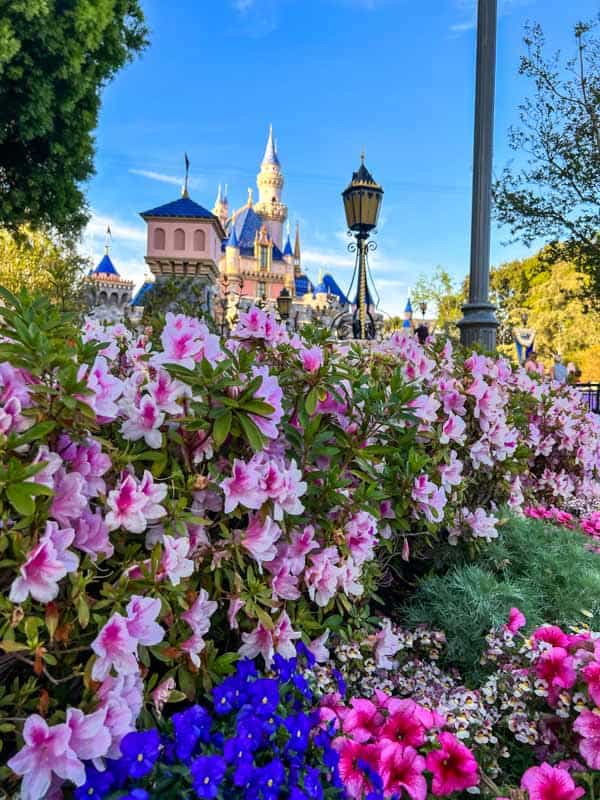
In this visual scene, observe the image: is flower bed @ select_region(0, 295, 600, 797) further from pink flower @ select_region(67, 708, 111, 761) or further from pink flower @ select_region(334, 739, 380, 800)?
pink flower @ select_region(334, 739, 380, 800)

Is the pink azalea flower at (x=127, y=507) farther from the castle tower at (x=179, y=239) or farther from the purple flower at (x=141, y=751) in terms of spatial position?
the castle tower at (x=179, y=239)

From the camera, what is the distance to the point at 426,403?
2.45m

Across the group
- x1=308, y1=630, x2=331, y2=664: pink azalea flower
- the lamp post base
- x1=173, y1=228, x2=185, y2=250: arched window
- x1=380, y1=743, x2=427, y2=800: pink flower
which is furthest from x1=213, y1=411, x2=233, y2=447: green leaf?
x1=173, y1=228, x2=185, y2=250: arched window

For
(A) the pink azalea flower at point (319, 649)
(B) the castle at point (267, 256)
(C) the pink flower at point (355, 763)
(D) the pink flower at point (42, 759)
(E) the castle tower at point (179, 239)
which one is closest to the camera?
(D) the pink flower at point (42, 759)

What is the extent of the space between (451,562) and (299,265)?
2761 inches

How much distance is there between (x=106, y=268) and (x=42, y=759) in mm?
47592

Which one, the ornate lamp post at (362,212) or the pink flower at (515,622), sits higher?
the ornate lamp post at (362,212)

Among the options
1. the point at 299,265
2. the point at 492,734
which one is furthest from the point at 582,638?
the point at 299,265

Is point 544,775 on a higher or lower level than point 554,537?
lower

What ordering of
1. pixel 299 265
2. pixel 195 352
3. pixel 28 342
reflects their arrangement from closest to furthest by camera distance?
pixel 28 342 → pixel 195 352 → pixel 299 265

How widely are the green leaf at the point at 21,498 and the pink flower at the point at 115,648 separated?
0.32 m

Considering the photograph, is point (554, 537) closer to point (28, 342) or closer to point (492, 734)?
point (492, 734)

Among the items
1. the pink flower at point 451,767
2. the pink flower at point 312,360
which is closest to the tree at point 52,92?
the pink flower at point 312,360

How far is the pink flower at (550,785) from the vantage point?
152cm
